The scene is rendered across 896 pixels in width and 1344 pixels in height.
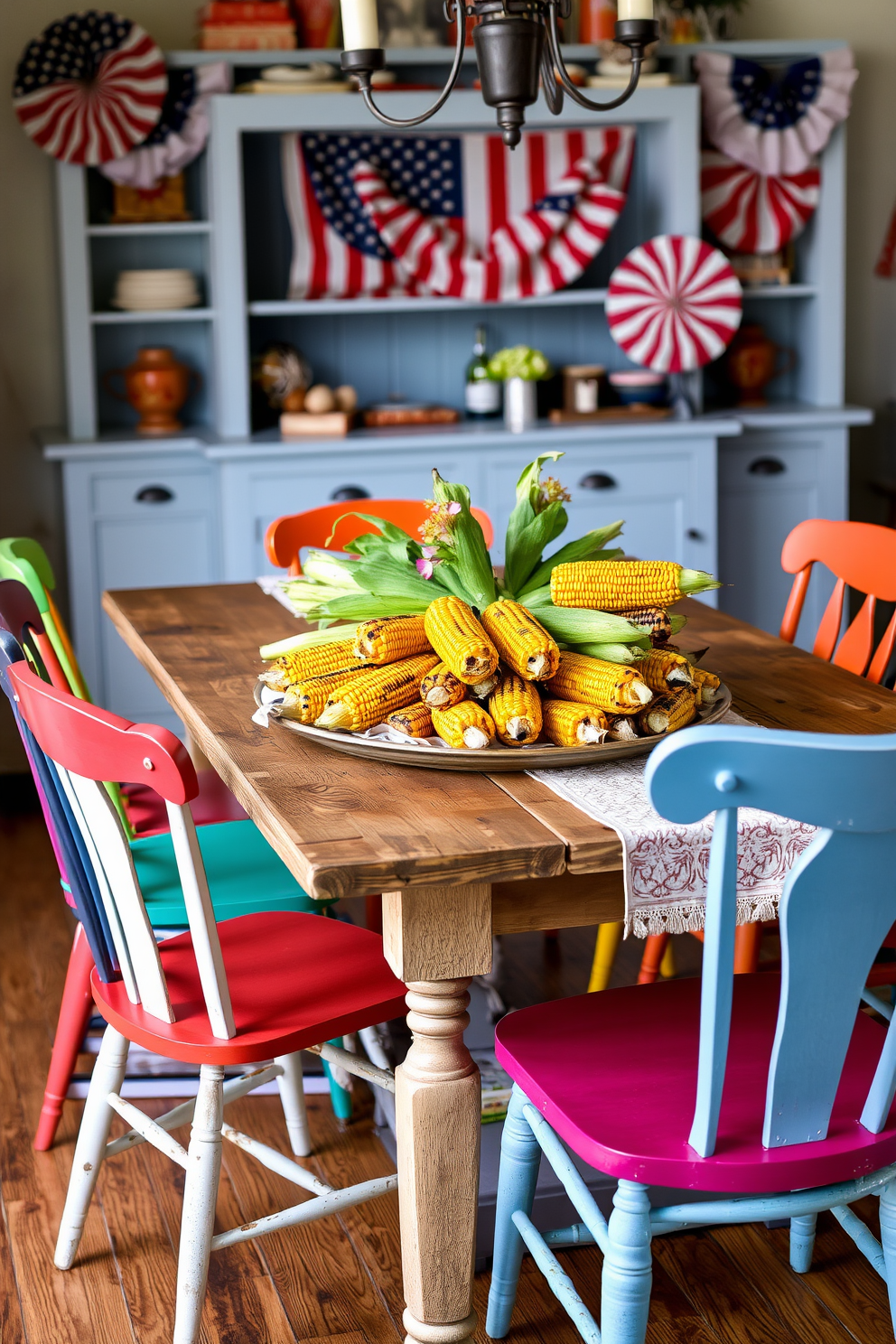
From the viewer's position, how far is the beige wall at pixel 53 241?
3.84 meters

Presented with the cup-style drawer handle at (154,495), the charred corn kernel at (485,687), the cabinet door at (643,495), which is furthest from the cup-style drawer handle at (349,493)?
the charred corn kernel at (485,687)

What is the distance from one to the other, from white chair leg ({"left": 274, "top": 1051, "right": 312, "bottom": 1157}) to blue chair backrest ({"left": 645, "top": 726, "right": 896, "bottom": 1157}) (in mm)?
932

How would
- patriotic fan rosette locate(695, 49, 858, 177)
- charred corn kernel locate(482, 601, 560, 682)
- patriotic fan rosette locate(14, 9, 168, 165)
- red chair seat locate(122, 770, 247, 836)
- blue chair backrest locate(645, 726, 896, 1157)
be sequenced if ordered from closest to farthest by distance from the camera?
blue chair backrest locate(645, 726, 896, 1157)
charred corn kernel locate(482, 601, 560, 682)
red chair seat locate(122, 770, 247, 836)
patriotic fan rosette locate(14, 9, 168, 165)
patriotic fan rosette locate(695, 49, 858, 177)

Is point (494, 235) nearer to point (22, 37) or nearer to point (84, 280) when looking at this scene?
point (84, 280)

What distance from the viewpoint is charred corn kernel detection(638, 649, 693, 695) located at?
152cm

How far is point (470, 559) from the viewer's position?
1.68 metres

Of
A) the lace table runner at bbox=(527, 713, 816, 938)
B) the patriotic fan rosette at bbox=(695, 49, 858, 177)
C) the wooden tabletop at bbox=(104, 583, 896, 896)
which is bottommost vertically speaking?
the lace table runner at bbox=(527, 713, 816, 938)

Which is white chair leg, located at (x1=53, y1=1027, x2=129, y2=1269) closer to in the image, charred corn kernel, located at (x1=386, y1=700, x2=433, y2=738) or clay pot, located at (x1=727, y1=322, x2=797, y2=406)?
charred corn kernel, located at (x1=386, y1=700, x2=433, y2=738)

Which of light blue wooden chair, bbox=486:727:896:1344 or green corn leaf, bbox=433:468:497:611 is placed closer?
light blue wooden chair, bbox=486:727:896:1344

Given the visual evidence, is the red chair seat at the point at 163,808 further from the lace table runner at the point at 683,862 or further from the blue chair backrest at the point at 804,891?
the blue chair backrest at the point at 804,891

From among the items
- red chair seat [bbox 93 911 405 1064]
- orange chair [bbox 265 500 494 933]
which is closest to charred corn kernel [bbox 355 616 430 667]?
red chair seat [bbox 93 911 405 1064]

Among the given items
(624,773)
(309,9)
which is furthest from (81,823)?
A: (309,9)

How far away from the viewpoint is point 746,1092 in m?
1.35

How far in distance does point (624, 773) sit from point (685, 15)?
10.5 feet
